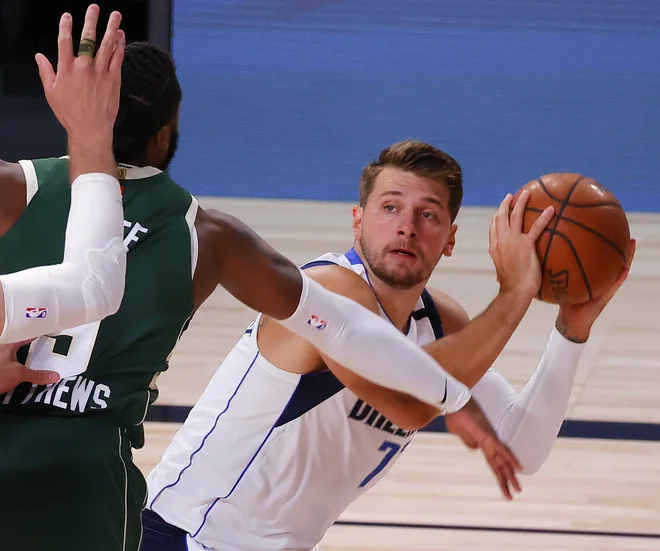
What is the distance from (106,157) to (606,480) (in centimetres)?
303

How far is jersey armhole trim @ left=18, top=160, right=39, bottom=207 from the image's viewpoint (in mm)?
1760

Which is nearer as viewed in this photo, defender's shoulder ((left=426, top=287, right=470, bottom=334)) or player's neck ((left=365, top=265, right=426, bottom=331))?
player's neck ((left=365, top=265, right=426, bottom=331))

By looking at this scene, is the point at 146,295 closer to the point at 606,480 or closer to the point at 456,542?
the point at 456,542

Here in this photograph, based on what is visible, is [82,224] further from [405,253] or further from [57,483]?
[405,253]

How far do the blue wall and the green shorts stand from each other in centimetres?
685

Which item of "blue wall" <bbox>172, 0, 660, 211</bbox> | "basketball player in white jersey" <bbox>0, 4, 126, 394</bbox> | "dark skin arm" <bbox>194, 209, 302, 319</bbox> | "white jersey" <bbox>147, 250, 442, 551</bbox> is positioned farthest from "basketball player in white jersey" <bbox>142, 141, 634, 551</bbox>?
"blue wall" <bbox>172, 0, 660, 211</bbox>

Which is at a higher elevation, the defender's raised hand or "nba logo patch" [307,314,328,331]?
the defender's raised hand

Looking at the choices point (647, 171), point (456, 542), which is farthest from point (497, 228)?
point (647, 171)

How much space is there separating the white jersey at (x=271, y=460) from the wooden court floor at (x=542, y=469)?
1107 millimetres

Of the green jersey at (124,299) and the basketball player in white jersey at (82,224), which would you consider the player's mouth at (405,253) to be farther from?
the basketball player in white jersey at (82,224)

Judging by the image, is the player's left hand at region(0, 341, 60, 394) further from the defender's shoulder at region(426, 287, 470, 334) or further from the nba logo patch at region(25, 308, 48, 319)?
the defender's shoulder at region(426, 287, 470, 334)

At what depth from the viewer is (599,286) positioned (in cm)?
258

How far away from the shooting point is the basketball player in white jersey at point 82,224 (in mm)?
1562

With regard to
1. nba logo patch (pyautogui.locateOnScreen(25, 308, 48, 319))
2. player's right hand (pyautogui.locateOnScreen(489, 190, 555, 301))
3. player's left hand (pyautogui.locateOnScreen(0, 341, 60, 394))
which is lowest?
player's right hand (pyautogui.locateOnScreen(489, 190, 555, 301))
